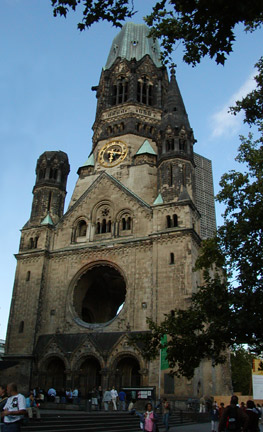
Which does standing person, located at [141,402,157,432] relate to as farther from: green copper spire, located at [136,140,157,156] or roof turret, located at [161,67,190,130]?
green copper spire, located at [136,140,157,156]

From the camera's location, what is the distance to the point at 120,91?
160ft

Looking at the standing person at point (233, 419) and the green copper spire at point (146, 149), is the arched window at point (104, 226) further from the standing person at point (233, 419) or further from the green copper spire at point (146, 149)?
the standing person at point (233, 419)

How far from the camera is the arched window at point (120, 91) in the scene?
1885 inches

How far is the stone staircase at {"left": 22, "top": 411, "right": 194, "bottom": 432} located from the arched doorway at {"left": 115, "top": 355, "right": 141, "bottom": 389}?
829 centimetres

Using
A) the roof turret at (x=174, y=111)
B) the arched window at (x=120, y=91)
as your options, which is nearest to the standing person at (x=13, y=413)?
the roof turret at (x=174, y=111)

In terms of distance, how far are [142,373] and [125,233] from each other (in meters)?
11.4

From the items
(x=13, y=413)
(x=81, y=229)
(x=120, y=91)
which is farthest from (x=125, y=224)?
(x=13, y=413)

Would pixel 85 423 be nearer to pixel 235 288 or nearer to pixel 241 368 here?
pixel 235 288

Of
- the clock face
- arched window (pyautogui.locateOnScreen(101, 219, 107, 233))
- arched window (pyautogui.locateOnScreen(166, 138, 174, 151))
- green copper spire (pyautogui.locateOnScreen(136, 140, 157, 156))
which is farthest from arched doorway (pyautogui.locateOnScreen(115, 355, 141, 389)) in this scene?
green copper spire (pyautogui.locateOnScreen(136, 140, 157, 156))

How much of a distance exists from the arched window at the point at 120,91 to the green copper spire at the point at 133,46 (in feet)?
11.5

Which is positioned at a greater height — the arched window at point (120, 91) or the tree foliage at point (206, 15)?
the arched window at point (120, 91)

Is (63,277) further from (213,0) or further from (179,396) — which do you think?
(213,0)

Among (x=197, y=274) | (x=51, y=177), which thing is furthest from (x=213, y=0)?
(x=51, y=177)

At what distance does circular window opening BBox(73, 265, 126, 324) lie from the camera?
36.6 m
